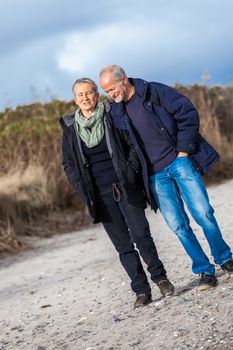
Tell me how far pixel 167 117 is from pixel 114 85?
0.45 metres

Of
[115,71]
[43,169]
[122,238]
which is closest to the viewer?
[115,71]

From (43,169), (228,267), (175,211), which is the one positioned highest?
(43,169)

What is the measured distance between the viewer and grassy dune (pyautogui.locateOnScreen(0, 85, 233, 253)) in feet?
49.9

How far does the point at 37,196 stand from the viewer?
53.2ft

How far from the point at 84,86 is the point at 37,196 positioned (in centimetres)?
993

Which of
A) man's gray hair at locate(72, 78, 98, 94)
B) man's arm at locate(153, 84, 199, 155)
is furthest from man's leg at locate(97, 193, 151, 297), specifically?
man's gray hair at locate(72, 78, 98, 94)

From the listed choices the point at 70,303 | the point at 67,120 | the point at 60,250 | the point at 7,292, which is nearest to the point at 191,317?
the point at 67,120

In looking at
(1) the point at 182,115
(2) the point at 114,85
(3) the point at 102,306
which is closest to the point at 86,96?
(2) the point at 114,85

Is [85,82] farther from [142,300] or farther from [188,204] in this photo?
[142,300]

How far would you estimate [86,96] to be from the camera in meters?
6.43

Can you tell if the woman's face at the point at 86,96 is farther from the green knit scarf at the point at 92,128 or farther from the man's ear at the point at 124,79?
the man's ear at the point at 124,79

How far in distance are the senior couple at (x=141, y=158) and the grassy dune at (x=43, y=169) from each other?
684 cm

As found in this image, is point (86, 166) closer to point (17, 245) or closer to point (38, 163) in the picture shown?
point (17, 245)

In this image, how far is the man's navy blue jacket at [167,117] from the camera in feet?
21.0
